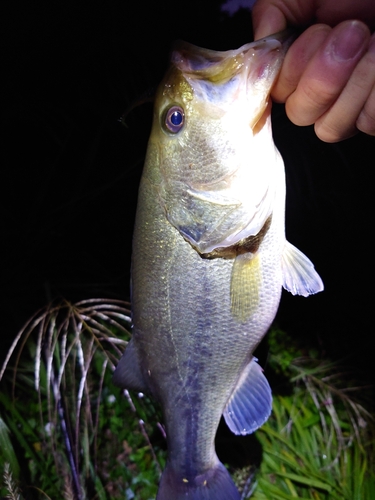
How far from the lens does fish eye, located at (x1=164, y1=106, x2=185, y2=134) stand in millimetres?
1246

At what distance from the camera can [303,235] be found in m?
3.08

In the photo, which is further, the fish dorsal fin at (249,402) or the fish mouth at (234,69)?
the fish dorsal fin at (249,402)

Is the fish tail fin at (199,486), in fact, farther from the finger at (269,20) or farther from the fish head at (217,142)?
the finger at (269,20)

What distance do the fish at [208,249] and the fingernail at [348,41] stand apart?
0.49ft

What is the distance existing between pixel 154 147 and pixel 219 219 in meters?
0.34

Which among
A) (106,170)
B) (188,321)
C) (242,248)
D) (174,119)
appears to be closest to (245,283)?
(242,248)

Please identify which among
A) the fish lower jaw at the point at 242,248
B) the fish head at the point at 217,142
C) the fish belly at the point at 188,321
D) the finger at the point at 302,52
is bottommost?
the fish belly at the point at 188,321

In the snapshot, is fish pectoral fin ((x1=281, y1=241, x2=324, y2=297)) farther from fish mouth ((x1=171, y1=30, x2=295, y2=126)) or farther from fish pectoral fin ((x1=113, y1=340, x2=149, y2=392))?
fish pectoral fin ((x1=113, y1=340, x2=149, y2=392))

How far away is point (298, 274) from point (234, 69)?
0.74m

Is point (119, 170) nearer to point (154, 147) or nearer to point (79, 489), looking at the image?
point (154, 147)

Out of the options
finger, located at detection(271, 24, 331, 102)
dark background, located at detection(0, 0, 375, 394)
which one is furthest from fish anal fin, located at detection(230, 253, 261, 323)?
dark background, located at detection(0, 0, 375, 394)

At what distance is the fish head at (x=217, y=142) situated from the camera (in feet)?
3.67

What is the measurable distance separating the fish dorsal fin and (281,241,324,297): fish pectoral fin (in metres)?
0.40

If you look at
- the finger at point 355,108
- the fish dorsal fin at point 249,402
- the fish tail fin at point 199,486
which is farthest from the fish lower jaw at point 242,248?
the fish tail fin at point 199,486
